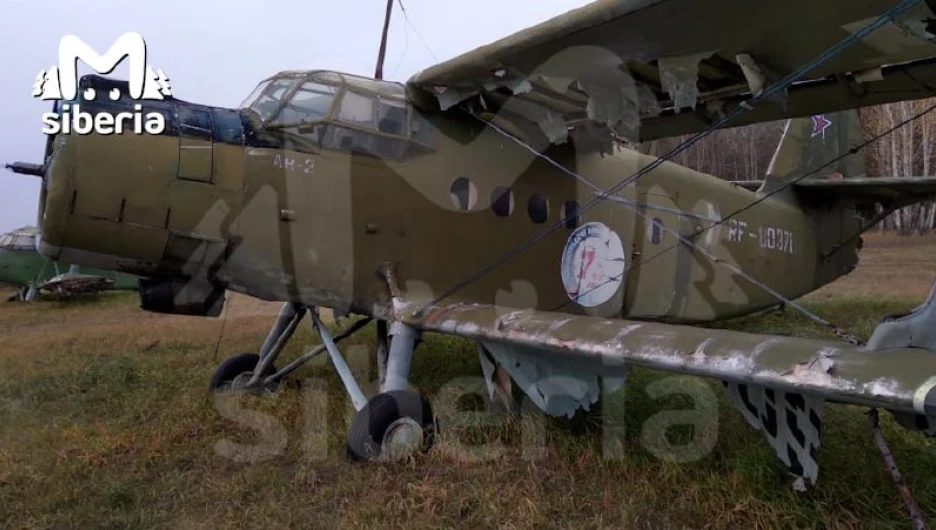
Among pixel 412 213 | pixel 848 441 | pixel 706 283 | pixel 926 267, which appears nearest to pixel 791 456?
pixel 848 441

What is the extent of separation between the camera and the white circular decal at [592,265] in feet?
18.5

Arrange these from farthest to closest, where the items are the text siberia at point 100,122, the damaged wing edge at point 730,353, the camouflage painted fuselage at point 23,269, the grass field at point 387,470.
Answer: the camouflage painted fuselage at point 23,269
the text siberia at point 100,122
the grass field at point 387,470
the damaged wing edge at point 730,353

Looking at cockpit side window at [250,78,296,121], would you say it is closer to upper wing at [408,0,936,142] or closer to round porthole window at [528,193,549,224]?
upper wing at [408,0,936,142]

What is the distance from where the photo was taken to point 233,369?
19.2ft

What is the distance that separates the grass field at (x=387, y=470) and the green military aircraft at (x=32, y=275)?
14.0 metres

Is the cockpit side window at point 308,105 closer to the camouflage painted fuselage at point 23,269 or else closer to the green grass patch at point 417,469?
the green grass patch at point 417,469

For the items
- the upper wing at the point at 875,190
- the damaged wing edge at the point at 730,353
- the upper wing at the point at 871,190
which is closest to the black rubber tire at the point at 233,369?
the damaged wing edge at the point at 730,353

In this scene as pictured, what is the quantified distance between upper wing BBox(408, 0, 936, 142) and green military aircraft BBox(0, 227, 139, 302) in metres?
17.5

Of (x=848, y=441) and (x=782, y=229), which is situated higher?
(x=782, y=229)

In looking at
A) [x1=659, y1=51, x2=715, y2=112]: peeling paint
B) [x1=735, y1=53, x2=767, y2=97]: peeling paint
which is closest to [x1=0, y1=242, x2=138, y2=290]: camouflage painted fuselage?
[x1=659, y1=51, x2=715, y2=112]: peeling paint

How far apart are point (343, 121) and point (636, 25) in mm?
2066

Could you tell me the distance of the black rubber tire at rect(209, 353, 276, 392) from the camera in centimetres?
574

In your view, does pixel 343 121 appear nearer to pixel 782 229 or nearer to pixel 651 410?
pixel 651 410

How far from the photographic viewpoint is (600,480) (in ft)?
11.8
